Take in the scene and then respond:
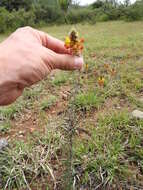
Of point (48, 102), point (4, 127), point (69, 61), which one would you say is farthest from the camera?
point (48, 102)

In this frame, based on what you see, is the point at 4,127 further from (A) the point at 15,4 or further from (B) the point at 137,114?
(A) the point at 15,4

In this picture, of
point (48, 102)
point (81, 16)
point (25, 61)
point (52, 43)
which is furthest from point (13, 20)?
point (25, 61)

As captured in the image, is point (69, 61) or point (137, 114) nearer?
point (69, 61)

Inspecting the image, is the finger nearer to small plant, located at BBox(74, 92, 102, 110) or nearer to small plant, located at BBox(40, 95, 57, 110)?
small plant, located at BBox(74, 92, 102, 110)

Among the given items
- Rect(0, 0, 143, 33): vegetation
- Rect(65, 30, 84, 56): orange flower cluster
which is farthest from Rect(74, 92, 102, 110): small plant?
Rect(0, 0, 143, 33): vegetation

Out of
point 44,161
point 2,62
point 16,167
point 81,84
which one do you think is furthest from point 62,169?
point 81,84

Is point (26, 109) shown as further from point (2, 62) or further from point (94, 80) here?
point (2, 62)
